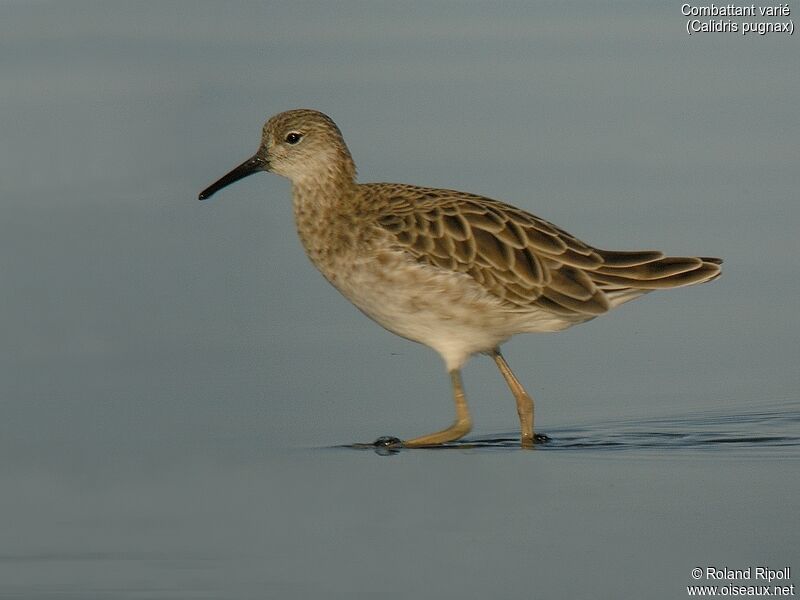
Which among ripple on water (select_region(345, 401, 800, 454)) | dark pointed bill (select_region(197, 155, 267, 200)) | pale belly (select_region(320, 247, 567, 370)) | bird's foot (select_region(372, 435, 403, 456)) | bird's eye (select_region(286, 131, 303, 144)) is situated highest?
bird's eye (select_region(286, 131, 303, 144))

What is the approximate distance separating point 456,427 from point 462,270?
37.0 inches

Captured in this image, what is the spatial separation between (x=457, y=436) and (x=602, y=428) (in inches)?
34.2

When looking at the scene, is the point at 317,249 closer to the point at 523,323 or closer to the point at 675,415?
the point at 523,323

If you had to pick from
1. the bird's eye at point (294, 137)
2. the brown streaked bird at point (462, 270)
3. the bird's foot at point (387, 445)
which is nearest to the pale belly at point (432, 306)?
the brown streaked bird at point (462, 270)

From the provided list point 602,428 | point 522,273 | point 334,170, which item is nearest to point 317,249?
point 334,170

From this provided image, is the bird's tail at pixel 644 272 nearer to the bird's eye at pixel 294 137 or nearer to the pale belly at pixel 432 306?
the pale belly at pixel 432 306

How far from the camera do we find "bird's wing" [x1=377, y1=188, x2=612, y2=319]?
9.62m

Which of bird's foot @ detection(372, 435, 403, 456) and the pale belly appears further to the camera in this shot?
the pale belly

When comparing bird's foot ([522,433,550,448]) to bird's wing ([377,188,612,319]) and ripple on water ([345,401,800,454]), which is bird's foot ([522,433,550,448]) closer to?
ripple on water ([345,401,800,454])

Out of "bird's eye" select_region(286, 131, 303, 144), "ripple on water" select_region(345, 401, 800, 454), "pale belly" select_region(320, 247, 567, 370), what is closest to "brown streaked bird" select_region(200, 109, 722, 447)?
"pale belly" select_region(320, 247, 567, 370)

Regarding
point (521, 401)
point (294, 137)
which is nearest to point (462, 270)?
point (521, 401)

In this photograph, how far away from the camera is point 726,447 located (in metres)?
9.38

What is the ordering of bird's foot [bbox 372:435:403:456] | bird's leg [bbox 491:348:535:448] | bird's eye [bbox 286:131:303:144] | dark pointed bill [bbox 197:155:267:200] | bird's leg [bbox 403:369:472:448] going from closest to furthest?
1. bird's foot [bbox 372:435:403:456]
2. bird's leg [bbox 403:369:472:448]
3. bird's leg [bbox 491:348:535:448]
4. bird's eye [bbox 286:131:303:144]
5. dark pointed bill [bbox 197:155:267:200]

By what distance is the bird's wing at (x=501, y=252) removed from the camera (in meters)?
9.62
